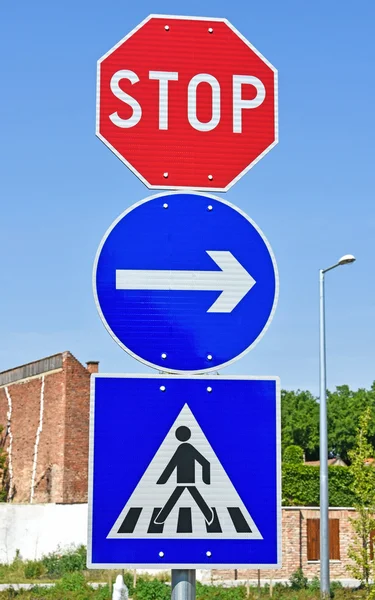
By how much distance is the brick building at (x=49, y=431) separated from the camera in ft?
131

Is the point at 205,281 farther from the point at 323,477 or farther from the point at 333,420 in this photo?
the point at 333,420

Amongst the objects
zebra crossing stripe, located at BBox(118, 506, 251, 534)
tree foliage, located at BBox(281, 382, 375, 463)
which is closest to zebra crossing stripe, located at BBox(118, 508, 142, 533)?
zebra crossing stripe, located at BBox(118, 506, 251, 534)

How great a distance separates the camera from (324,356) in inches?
947

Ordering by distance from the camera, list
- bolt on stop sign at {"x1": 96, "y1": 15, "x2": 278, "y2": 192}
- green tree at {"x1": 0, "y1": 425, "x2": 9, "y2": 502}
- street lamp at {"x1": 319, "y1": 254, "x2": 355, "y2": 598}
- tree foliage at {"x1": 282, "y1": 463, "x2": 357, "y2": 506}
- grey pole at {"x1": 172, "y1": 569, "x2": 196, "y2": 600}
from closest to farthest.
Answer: grey pole at {"x1": 172, "y1": 569, "x2": 196, "y2": 600} < bolt on stop sign at {"x1": 96, "y1": 15, "x2": 278, "y2": 192} < street lamp at {"x1": 319, "y1": 254, "x2": 355, "y2": 598} < tree foliage at {"x1": 282, "y1": 463, "x2": 357, "y2": 506} < green tree at {"x1": 0, "y1": 425, "x2": 9, "y2": 502}

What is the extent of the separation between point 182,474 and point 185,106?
109 cm

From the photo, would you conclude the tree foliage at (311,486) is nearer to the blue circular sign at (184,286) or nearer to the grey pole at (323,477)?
the grey pole at (323,477)

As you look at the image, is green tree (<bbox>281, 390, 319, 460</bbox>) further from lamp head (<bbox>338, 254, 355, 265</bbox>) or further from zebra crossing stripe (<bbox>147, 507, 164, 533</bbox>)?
zebra crossing stripe (<bbox>147, 507, 164, 533</bbox>)

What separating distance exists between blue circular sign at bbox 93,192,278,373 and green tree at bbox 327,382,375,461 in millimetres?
75595

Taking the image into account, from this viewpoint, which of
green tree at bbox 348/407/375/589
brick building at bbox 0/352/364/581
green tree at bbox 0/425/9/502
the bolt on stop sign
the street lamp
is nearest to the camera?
the bolt on stop sign

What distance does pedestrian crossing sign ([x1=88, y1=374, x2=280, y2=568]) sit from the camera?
2.55 m

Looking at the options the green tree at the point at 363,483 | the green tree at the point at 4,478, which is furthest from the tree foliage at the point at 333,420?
the green tree at the point at 363,483

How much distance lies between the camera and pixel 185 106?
9.43ft

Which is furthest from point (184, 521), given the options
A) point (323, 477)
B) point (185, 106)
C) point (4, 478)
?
Answer: point (4, 478)

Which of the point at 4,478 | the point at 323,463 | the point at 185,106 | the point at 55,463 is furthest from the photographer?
the point at 4,478
